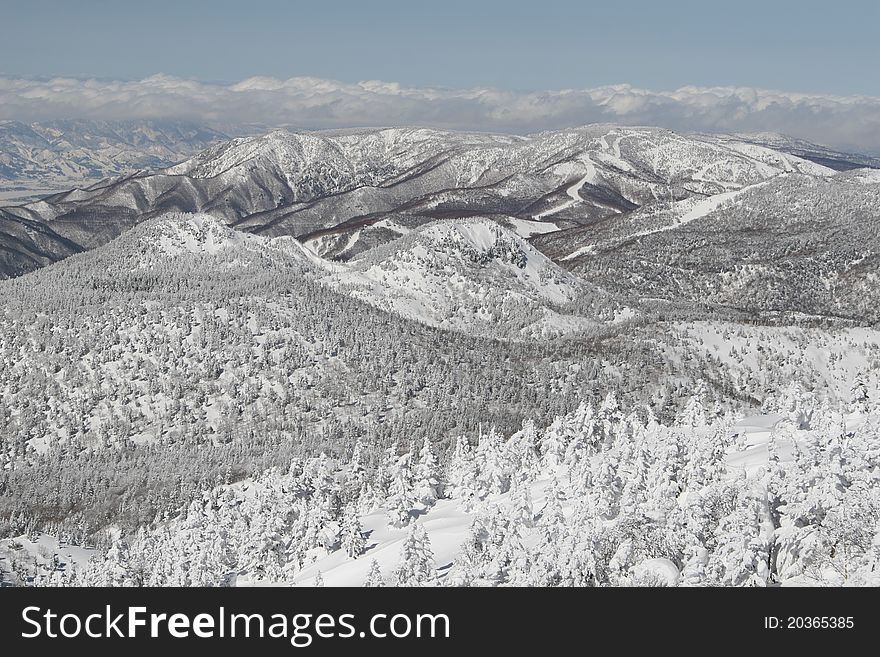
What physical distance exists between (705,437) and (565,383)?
85461mm

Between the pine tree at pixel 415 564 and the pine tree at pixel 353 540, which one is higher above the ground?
the pine tree at pixel 415 564

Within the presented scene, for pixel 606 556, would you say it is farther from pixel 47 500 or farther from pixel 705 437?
pixel 47 500

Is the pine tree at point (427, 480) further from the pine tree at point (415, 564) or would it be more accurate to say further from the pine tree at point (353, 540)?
the pine tree at point (415, 564)

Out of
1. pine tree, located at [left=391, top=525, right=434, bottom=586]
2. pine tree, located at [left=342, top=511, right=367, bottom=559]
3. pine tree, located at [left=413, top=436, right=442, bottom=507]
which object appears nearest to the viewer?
pine tree, located at [left=391, top=525, right=434, bottom=586]

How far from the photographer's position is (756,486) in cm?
3934

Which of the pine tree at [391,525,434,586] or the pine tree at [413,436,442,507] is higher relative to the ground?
the pine tree at [391,525,434,586]

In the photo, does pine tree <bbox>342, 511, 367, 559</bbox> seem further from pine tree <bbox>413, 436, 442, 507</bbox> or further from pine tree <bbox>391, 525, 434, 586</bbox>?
pine tree <bbox>391, 525, 434, 586</bbox>

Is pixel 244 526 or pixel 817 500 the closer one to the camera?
pixel 817 500

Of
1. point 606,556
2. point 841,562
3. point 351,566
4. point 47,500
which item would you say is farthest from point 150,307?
point 841,562

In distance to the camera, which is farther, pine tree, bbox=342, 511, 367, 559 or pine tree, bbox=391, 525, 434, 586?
pine tree, bbox=342, 511, 367, 559

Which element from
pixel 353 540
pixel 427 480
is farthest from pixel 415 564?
pixel 427 480

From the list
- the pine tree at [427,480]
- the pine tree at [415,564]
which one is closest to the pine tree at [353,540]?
the pine tree at [427,480]

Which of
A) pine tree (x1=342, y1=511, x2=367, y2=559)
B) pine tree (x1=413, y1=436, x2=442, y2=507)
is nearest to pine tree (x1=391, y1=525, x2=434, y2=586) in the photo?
pine tree (x1=342, y1=511, x2=367, y2=559)

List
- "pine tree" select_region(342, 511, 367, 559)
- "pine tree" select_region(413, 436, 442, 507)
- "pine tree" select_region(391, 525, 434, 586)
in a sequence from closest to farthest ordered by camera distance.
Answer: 1. "pine tree" select_region(391, 525, 434, 586)
2. "pine tree" select_region(342, 511, 367, 559)
3. "pine tree" select_region(413, 436, 442, 507)
